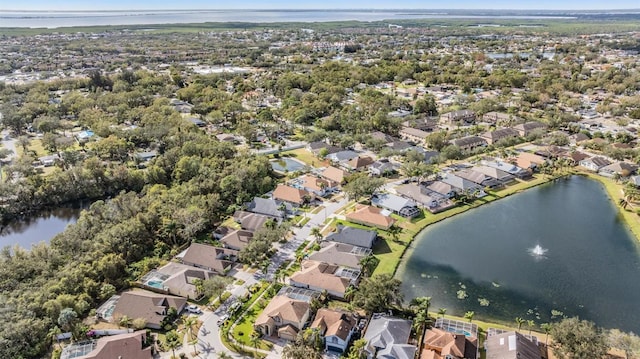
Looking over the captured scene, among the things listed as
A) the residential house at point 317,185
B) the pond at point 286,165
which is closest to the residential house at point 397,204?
the residential house at point 317,185

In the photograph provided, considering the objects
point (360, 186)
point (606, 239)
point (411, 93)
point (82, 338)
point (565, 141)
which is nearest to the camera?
point (82, 338)

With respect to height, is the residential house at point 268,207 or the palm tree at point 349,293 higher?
the residential house at point 268,207

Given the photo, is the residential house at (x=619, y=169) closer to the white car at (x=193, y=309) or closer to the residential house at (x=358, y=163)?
the residential house at (x=358, y=163)

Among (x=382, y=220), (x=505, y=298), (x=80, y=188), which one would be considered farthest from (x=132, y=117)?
(x=505, y=298)

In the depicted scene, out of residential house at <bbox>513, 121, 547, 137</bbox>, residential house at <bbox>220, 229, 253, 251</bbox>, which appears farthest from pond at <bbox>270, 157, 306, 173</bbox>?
residential house at <bbox>513, 121, 547, 137</bbox>

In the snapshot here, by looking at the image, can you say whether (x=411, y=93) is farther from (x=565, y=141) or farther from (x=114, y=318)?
(x=114, y=318)
